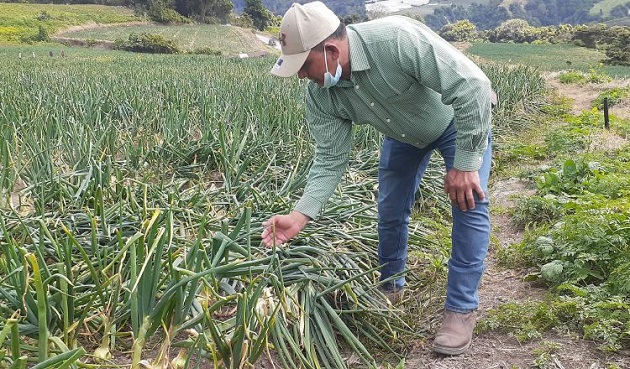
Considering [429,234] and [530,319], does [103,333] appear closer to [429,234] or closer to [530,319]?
[530,319]

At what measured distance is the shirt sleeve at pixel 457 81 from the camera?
1.82 meters

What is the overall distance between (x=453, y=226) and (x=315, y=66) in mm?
822

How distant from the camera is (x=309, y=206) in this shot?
7.02ft

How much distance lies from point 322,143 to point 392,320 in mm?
789

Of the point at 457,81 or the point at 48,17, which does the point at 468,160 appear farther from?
the point at 48,17

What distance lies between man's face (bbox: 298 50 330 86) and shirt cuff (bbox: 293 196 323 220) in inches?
19.0

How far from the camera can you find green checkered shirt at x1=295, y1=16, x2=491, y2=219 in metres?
1.84

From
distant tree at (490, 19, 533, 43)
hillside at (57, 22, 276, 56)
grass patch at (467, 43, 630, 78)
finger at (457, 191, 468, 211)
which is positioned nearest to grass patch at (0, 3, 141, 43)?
hillside at (57, 22, 276, 56)

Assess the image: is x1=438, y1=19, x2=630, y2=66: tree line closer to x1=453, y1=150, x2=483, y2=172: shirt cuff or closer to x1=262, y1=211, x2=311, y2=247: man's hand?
x1=453, y1=150, x2=483, y2=172: shirt cuff

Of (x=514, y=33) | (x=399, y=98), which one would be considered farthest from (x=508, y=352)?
(x=514, y=33)

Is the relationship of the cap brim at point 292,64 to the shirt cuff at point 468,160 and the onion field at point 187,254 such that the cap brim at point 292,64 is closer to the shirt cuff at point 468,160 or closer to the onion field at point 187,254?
the onion field at point 187,254

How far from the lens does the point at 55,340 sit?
1458 mm

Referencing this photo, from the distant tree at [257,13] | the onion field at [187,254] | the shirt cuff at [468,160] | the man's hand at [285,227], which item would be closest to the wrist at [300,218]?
the man's hand at [285,227]

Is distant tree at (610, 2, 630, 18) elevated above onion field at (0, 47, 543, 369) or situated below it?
below
